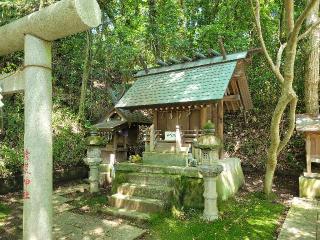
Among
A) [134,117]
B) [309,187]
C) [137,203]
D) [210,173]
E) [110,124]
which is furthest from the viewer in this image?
[134,117]

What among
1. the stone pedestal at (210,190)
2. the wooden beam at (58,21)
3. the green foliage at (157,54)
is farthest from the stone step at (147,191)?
the wooden beam at (58,21)

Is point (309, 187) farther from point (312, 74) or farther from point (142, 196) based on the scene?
point (142, 196)

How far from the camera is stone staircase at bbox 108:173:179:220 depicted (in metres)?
7.61

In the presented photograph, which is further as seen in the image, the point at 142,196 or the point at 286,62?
the point at 142,196

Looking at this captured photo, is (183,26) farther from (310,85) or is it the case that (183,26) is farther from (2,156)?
(2,156)

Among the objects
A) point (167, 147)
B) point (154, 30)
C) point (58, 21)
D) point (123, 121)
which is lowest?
point (167, 147)

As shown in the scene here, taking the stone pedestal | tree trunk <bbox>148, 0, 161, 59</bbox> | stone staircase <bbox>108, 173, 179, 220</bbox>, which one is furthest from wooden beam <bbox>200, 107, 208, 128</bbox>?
tree trunk <bbox>148, 0, 161, 59</bbox>

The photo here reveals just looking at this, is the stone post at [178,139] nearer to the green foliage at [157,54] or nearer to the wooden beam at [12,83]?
the green foliage at [157,54]

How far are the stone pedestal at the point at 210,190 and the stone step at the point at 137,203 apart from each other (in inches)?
47.7

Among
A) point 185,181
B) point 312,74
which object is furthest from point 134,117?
point 312,74

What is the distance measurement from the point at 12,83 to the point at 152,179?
5412 millimetres

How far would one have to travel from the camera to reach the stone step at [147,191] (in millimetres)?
7824

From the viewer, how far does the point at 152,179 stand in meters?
8.60

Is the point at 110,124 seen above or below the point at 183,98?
below
